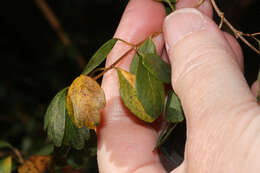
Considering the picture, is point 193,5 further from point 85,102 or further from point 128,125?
point 85,102

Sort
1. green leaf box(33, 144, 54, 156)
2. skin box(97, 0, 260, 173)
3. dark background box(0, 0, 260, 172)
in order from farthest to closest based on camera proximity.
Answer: dark background box(0, 0, 260, 172) → green leaf box(33, 144, 54, 156) → skin box(97, 0, 260, 173)

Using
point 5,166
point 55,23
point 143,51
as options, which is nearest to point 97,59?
point 143,51

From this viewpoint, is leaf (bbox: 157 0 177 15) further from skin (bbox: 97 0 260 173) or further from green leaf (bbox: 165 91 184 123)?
green leaf (bbox: 165 91 184 123)

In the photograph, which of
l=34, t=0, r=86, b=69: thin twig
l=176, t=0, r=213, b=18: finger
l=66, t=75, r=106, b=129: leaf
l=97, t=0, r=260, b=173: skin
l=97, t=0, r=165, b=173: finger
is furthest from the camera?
l=34, t=0, r=86, b=69: thin twig

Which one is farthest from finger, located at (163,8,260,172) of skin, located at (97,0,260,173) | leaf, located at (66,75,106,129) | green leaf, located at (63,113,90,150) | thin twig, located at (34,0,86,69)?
thin twig, located at (34,0,86,69)

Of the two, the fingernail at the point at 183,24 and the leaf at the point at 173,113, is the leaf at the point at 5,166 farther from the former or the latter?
the fingernail at the point at 183,24
